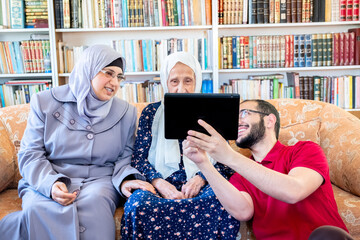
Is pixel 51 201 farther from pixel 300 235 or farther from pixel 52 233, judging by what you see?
pixel 300 235

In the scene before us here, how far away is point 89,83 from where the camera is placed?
1879 mm

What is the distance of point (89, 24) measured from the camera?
314 cm

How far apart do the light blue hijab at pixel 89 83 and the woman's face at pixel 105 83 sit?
0.06 ft

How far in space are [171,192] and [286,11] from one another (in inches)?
84.1

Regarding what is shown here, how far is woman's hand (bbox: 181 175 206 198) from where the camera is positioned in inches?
66.8

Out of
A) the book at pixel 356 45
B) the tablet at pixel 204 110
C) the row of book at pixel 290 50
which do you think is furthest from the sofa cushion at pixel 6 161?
the book at pixel 356 45

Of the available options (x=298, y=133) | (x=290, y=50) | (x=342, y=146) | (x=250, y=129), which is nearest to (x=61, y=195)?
(x=250, y=129)

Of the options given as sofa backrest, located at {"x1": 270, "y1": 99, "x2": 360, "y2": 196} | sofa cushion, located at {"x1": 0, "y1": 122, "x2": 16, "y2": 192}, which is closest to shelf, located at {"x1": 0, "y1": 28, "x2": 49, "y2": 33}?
sofa cushion, located at {"x1": 0, "y1": 122, "x2": 16, "y2": 192}

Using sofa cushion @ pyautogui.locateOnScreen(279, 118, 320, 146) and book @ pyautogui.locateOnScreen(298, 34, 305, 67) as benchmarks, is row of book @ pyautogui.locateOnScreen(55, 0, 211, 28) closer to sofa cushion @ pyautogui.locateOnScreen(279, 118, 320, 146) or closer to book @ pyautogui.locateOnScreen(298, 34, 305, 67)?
book @ pyautogui.locateOnScreen(298, 34, 305, 67)

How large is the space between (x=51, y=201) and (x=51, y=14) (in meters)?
1.98

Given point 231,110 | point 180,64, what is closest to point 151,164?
point 180,64

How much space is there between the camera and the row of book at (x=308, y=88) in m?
3.22

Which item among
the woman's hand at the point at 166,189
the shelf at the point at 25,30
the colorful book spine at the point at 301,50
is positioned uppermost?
the shelf at the point at 25,30

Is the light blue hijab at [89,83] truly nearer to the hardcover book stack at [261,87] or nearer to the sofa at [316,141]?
the sofa at [316,141]
